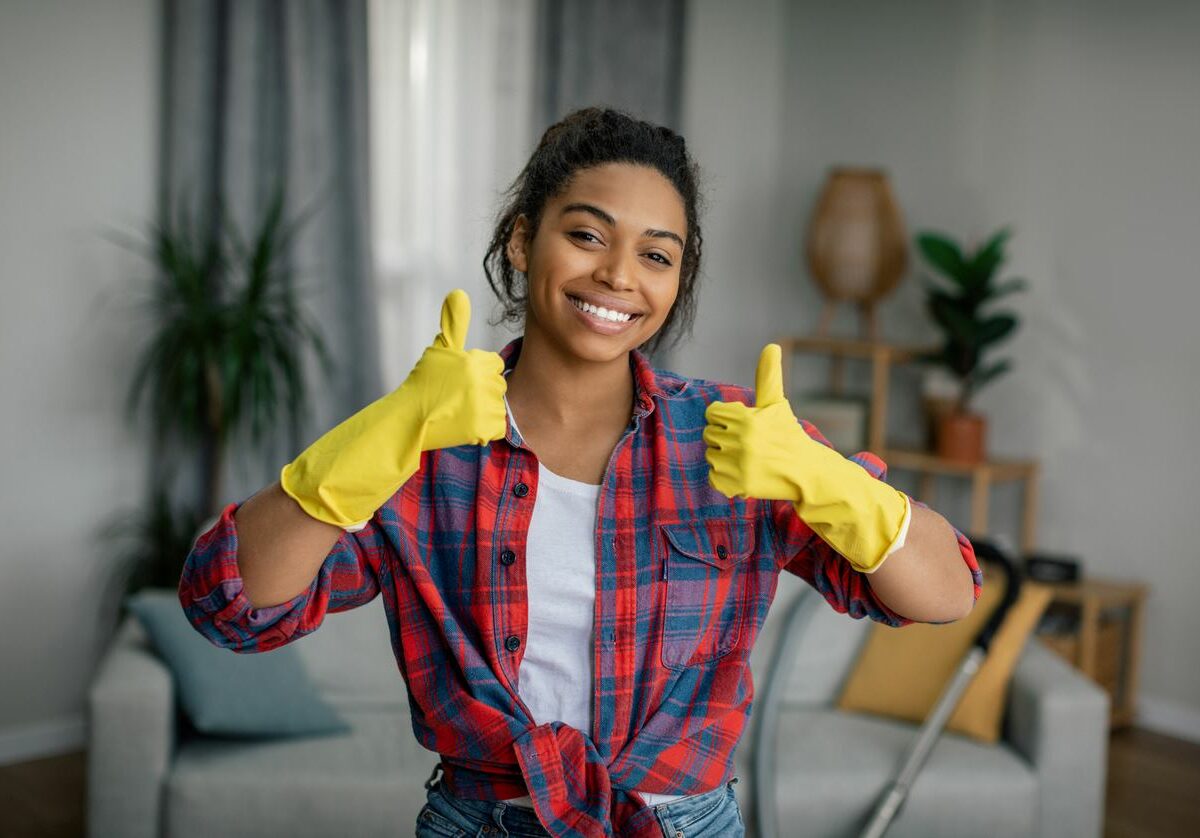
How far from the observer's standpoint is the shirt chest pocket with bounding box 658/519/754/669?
3.80 ft

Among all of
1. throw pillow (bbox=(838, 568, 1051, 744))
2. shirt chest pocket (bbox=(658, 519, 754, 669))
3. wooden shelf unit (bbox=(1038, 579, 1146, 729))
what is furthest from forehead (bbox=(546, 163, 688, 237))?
wooden shelf unit (bbox=(1038, 579, 1146, 729))

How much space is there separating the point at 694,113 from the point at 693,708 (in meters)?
3.84

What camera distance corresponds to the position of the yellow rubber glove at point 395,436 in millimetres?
1049

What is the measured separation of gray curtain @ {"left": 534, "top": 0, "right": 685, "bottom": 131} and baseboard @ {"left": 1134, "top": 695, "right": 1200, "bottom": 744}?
2.41 meters

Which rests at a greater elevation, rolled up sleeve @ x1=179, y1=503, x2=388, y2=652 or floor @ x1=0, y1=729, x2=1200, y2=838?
rolled up sleeve @ x1=179, y1=503, x2=388, y2=652

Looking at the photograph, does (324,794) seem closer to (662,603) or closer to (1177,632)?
(662,603)

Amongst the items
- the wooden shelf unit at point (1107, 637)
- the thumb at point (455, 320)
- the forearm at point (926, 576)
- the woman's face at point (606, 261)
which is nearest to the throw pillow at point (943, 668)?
the wooden shelf unit at point (1107, 637)

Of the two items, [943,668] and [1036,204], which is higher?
[1036,204]

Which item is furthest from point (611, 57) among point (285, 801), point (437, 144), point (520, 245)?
point (520, 245)

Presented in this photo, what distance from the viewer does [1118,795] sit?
125 inches

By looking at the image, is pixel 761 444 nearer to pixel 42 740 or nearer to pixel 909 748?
pixel 909 748

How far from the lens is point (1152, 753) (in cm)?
353

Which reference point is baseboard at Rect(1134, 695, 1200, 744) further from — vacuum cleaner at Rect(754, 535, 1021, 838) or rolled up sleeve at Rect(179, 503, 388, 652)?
rolled up sleeve at Rect(179, 503, 388, 652)

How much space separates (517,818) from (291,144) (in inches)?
106
